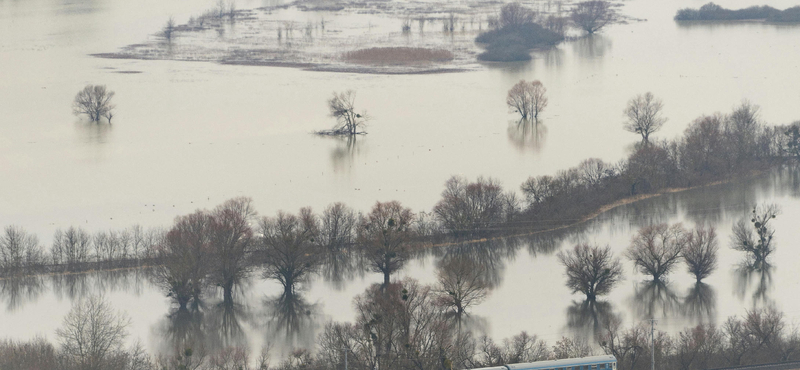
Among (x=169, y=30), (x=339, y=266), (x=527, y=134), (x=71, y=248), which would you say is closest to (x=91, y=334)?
(x=71, y=248)

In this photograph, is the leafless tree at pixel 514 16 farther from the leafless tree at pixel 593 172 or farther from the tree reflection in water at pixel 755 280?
the tree reflection in water at pixel 755 280

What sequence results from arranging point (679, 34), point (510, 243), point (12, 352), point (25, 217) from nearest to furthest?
point (12, 352)
point (510, 243)
point (25, 217)
point (679, 34)

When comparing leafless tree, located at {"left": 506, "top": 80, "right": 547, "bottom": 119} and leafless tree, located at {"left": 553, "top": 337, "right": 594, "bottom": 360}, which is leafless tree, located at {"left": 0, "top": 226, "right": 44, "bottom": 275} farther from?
leafless tree, located at {"left": 506, "top": 80, "right": 547, "bottom": 119}

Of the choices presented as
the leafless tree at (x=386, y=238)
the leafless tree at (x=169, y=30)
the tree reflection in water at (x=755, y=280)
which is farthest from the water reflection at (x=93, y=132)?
the tree reflection in water at (x=755, y=280)

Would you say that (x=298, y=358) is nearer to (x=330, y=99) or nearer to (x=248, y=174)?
(x=248, y=174)

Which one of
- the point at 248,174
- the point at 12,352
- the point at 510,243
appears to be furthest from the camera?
the point at 248,174

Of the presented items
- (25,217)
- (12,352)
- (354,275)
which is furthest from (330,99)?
(12,352)

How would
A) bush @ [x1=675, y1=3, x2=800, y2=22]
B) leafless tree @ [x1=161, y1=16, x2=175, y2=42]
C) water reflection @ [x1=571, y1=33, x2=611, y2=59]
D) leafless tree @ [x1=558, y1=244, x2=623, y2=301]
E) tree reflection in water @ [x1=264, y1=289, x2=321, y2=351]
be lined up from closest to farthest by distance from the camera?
1. tree reflection in water @ [x1=264, y1=289, x2=321, y2=351]
2. leafless tree @ [x1=558, y1=244, x2=623, y2=301]
3. water reflection @ [x1=571, y1=33, x2=611, y2=59]
4. leafless tree @ [x1=161, y1=16, x2=175, y2=42]
5. bush @ [x1=675, y1=3, x2=800, y2=22]

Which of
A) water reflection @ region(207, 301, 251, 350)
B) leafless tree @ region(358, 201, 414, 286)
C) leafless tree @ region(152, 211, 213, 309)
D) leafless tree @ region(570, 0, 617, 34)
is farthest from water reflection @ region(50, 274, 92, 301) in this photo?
leafless tree @ region(570, 0, 617, 34)
